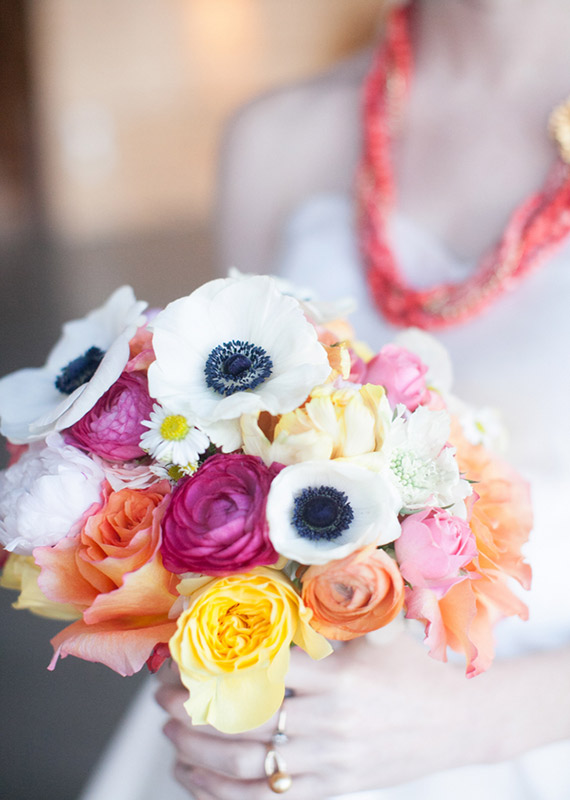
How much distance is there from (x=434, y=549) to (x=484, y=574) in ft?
0.31

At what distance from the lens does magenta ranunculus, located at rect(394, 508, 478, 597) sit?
481 millimetres

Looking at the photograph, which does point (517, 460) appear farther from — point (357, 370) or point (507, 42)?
point (507, 42)

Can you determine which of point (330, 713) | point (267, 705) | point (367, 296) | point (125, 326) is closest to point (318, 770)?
point (330, 713)

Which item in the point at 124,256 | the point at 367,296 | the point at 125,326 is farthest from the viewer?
the point at 124,256

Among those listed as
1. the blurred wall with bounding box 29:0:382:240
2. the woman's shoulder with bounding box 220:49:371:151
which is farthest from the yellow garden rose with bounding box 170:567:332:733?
the blurred wall with bounding box 29:0:382:240

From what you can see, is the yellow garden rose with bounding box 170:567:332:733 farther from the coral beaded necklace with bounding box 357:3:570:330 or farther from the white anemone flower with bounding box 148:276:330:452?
the coral beaded necklace with bounding box 357:3:570:330

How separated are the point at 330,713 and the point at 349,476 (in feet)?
1.19

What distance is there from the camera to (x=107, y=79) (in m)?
5.65

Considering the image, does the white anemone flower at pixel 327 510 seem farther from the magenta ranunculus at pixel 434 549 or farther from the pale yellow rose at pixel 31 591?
the pale yellow rose at pixel 31 591

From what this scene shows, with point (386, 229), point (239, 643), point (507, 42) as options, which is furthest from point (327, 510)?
point (507, 42)

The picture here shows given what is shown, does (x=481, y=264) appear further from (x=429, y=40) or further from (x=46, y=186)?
(x=46, y=186)

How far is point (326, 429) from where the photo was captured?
1.59ft

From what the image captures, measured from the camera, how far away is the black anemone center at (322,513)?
472mm

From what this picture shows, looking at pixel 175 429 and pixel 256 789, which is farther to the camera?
pixel 256 789
